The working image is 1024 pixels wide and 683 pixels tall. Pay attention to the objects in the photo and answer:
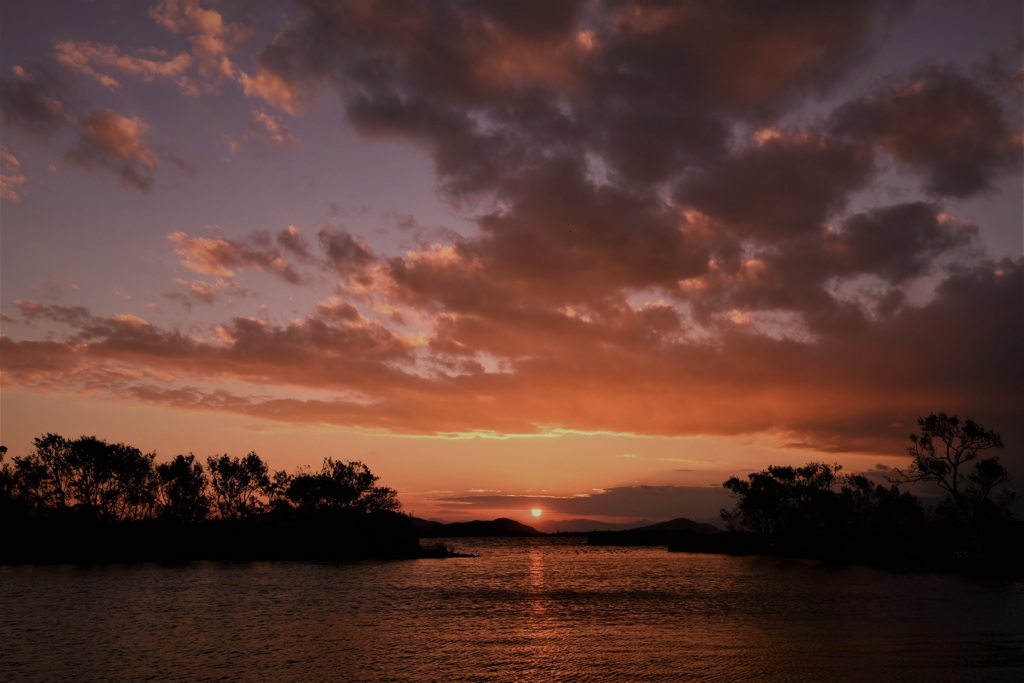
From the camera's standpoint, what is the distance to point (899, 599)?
6838 centimetres

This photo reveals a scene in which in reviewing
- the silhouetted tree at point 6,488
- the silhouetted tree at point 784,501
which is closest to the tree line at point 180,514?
the silhouetted tree at point 6,488

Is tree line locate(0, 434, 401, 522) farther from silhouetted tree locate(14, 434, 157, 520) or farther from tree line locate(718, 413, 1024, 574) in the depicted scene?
tree line locate(718, 413, 1024, 574)

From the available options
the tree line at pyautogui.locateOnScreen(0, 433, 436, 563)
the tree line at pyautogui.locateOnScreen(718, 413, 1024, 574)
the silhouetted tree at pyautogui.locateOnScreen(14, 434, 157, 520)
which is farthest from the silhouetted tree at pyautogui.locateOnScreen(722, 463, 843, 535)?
the silhouetted tree at pyautogui.locateOnScreen(14, 434, 157, 520)

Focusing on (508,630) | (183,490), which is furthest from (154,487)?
(508,630)

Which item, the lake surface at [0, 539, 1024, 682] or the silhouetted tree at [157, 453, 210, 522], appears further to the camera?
the silhouetted tree at [157, 453, 210, 522]

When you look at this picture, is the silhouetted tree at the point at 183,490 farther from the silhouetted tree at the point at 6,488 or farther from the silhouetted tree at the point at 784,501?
the silhouetted tree at the point at 784,501

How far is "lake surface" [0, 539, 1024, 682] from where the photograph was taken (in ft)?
123

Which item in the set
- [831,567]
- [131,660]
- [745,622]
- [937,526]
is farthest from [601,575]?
[131,660]

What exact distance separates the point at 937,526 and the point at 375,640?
334 feet

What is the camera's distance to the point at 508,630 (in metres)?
52.9

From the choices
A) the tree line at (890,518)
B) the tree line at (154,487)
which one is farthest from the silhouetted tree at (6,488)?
the tree line at (890,518)

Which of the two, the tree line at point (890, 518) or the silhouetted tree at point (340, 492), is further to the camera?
the silhouetted tree at point (340, 492)

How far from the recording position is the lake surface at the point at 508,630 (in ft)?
123

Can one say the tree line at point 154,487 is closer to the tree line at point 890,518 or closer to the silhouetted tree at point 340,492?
the silhouetted tree at point 340,492
